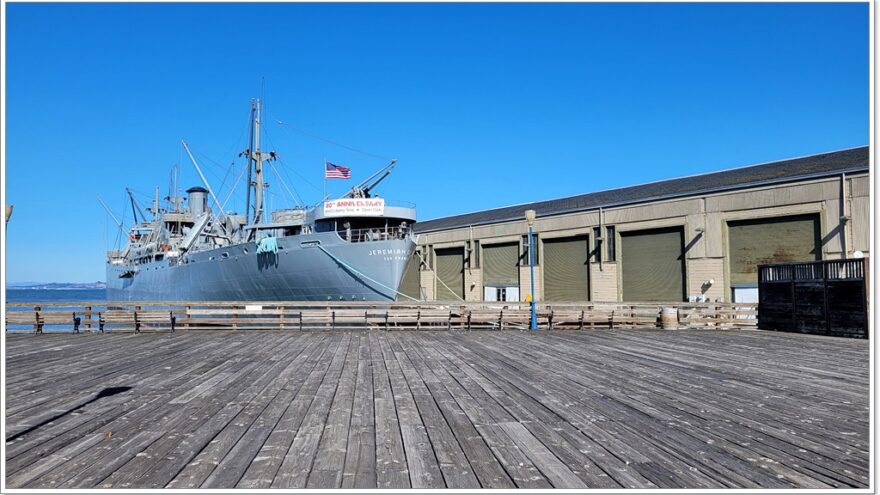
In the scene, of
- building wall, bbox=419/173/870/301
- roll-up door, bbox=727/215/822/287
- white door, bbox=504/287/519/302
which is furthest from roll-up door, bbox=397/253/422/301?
roll-up door, bbox=727/215/822/287

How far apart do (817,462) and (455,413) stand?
144 inches

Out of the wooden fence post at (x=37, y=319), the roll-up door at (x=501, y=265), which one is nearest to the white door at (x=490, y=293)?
the roll-up door at (x=501, y=265)

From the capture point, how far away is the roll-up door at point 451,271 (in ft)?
175

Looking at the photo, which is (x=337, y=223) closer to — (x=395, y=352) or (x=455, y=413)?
(x=395, y=352)

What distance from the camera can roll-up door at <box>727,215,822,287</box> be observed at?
29750 mm

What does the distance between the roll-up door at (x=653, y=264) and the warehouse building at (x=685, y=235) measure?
0.21 feet

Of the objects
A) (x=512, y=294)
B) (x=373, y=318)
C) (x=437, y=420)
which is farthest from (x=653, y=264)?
(x=437, y=420)

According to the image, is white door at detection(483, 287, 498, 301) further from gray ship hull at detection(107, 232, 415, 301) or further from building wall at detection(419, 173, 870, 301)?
gray ship hull at detection(107, 232, 415, 301)

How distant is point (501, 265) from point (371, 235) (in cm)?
1652

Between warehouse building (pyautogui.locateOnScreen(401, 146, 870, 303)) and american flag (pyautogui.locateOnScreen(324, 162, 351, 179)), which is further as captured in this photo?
american flag (pyautogui.locateOnScreen(324, 162, 351, 179))

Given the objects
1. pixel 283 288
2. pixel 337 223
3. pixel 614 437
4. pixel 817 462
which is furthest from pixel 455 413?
pixel 283 288

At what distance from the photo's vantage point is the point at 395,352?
13508 mm

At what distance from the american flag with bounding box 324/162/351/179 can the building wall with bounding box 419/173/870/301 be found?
1720 cm

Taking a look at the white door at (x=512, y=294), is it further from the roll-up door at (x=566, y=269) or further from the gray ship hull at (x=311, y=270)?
the gray ship hull at (x=311, y=270)
